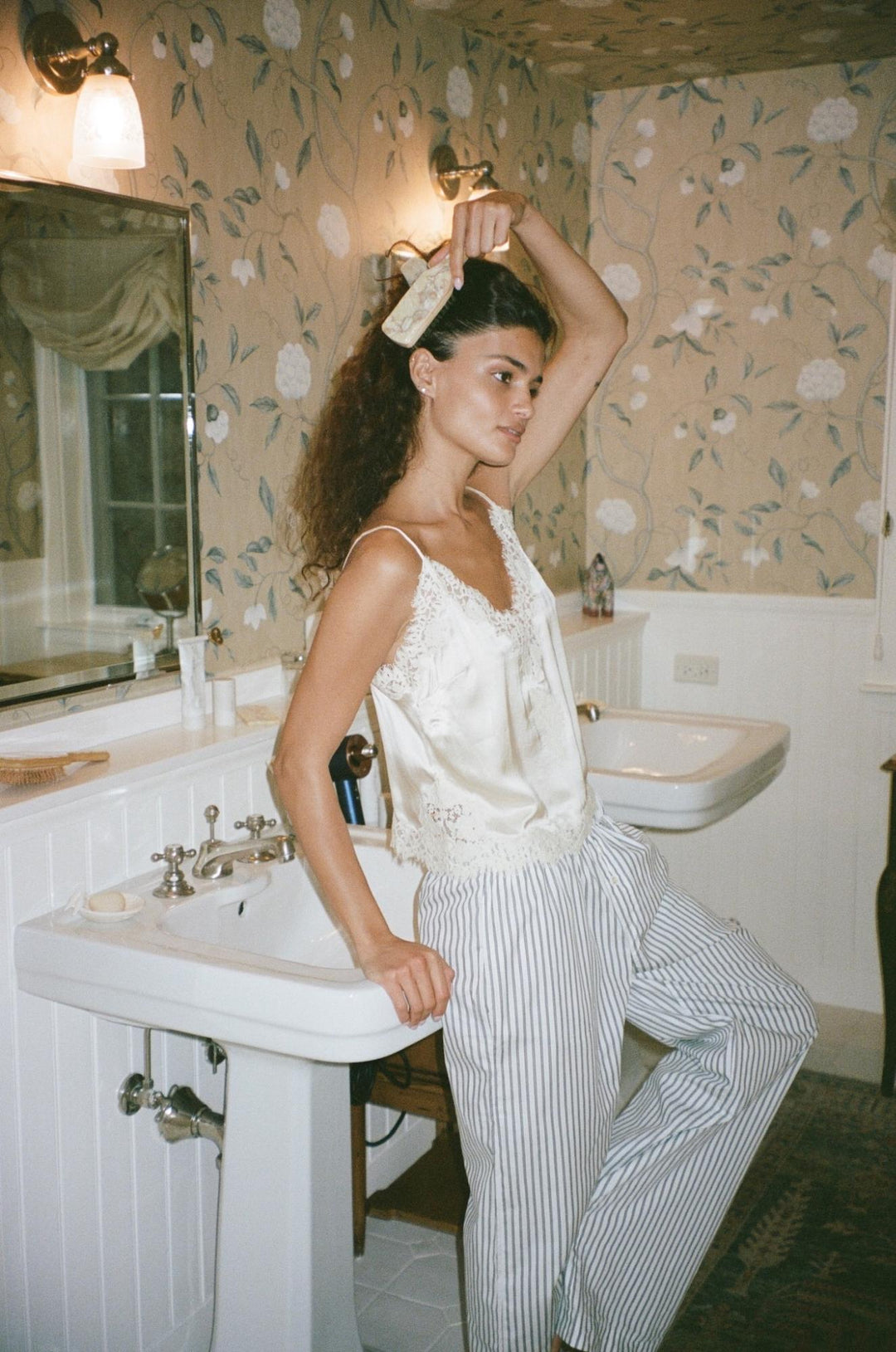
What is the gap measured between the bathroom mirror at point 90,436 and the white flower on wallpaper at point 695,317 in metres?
1.64

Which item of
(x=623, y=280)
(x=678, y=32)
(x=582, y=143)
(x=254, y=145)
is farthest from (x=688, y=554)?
(x=254, y=145)

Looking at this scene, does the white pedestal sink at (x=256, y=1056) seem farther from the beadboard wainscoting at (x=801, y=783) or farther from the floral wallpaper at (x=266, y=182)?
the beadboard wainscoting at (x=801, y=783)

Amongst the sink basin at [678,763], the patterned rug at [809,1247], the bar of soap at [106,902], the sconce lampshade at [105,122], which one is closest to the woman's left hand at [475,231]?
the sconce lampshade at [105,122]

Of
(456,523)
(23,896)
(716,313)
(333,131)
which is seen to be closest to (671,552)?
(716,313)

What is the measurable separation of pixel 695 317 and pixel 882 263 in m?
0.45

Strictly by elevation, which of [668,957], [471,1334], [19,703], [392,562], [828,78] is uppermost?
[828,78]

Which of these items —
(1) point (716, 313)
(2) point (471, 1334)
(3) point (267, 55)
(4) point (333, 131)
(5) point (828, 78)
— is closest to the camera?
(2) point (471, 1334)

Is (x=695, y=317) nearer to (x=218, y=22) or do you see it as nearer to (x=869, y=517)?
(x=869, y=517)

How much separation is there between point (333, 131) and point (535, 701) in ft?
4.17

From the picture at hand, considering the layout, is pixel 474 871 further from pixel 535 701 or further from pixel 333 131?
pixel 333 131

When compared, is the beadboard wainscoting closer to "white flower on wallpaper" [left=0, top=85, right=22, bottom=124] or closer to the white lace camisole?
the white lace camisole

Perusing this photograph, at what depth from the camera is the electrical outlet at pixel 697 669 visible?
3.30 meters

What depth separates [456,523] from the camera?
153cm

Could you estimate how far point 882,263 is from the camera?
2939 millimetres
